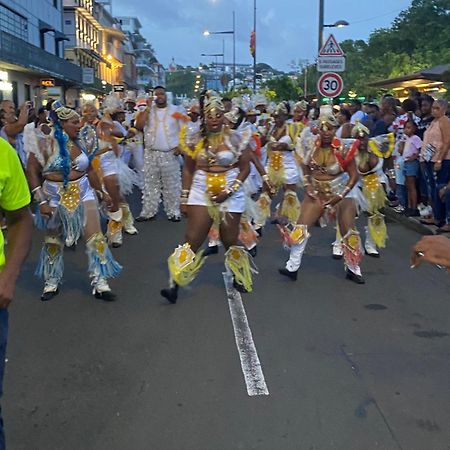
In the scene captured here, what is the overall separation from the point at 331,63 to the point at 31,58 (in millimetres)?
19603

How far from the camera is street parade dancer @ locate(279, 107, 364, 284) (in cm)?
682

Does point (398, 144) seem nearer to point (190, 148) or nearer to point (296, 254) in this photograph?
point (296, 254)

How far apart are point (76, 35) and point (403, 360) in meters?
63.6

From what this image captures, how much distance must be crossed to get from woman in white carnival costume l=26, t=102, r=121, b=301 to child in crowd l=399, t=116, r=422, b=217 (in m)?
5.96

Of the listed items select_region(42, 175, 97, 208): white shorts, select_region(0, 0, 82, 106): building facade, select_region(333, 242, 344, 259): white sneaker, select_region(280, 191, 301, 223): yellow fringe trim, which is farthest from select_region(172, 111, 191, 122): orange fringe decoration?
select_region(0, 0, 82, 106): building facade

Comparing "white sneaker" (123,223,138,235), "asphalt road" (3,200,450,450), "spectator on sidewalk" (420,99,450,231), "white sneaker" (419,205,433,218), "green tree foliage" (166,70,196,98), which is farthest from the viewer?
"green tree foliage" (166,70,196,98)

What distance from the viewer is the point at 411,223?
10.2m

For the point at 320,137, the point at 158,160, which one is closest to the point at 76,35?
the point at 158,160

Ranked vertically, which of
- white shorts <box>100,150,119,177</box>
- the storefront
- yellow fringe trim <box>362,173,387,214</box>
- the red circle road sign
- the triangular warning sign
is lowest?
yellow fringe trim <box>362,173,387,214</box>

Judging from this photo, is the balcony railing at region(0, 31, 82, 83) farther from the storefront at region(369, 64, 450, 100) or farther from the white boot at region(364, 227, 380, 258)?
the white boot at region(364, 227, 380, 258)

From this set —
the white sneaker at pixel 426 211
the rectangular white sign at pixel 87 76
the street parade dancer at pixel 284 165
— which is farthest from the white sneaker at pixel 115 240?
the rectangular white sign at pixel 87 76

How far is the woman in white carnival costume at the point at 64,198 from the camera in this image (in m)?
6.06

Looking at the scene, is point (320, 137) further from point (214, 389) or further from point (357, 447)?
point (357, 447)

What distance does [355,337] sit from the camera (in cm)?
519
